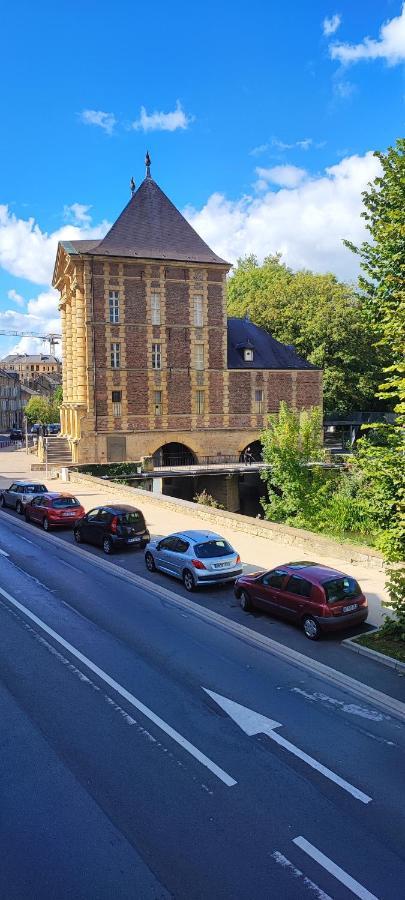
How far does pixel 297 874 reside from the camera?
608cm

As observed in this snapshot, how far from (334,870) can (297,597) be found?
286 inches

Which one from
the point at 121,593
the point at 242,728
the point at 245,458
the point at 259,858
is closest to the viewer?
the point at 259,858

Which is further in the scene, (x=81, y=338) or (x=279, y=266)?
(x=279, y=266)

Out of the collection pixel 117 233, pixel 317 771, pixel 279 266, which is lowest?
pixel 317 771

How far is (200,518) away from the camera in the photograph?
2659cm

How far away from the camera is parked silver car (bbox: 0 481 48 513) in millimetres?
29453

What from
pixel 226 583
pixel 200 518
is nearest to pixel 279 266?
pixel 200 518

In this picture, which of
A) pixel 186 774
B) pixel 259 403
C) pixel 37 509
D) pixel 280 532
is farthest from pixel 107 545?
pixel 259 403

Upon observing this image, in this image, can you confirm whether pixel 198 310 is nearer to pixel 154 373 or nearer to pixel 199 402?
pixel 154 373

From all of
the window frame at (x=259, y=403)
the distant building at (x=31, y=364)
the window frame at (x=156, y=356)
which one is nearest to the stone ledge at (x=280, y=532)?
the window frame at (x=156, y=356)

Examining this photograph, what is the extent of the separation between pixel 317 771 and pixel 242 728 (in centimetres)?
136

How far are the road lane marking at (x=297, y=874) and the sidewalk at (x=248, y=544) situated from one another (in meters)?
8.03

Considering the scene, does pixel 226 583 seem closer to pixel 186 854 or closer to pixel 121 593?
pixel 121 593

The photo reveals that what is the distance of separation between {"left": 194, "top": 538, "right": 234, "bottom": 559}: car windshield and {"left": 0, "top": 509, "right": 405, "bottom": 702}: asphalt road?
3.01ft
